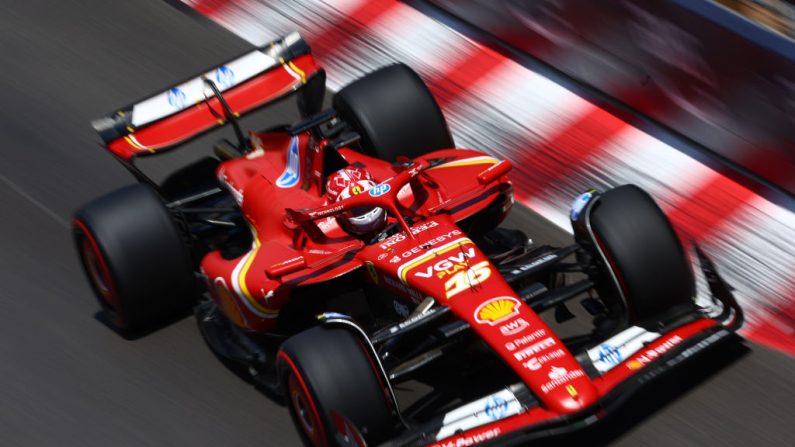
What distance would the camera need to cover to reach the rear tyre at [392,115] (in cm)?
790

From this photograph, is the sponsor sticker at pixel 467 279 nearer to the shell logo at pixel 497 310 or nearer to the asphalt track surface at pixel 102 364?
the shell logo at pixel 497 310

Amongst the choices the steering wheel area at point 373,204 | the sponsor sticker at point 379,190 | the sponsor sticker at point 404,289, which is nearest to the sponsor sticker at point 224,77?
the steering wheel area at point 373,204

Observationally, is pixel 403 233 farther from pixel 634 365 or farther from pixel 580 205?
pixel 634 365

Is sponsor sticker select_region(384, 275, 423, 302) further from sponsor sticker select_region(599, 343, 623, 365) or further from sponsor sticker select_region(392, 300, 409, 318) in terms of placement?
sponsor sticker select_region(599, 343, 623, 365)

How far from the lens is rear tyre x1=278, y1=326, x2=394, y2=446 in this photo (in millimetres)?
5898

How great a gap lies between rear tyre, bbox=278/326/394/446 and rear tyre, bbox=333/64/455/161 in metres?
2.07

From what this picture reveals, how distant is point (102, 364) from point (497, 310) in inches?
95.8

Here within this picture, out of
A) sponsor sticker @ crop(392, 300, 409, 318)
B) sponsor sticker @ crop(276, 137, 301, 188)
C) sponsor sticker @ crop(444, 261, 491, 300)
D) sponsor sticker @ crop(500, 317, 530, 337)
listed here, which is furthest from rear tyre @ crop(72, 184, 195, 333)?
sponsor sticker @ crop(500, 317, 530, 337)

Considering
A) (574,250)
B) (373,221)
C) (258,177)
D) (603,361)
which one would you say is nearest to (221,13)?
(258,177)

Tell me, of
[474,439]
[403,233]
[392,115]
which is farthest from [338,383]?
[392,115]

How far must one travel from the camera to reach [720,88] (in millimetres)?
8117

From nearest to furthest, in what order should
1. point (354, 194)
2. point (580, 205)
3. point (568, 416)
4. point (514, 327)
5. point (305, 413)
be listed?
1. point (568, 416)
2. point (514, 327)
3. point (305, 413)
4. point (580, 205)
5. point (354, 194)

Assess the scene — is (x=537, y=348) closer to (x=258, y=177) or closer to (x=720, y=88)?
(x=258, y=177)

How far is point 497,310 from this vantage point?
20.3 ft
